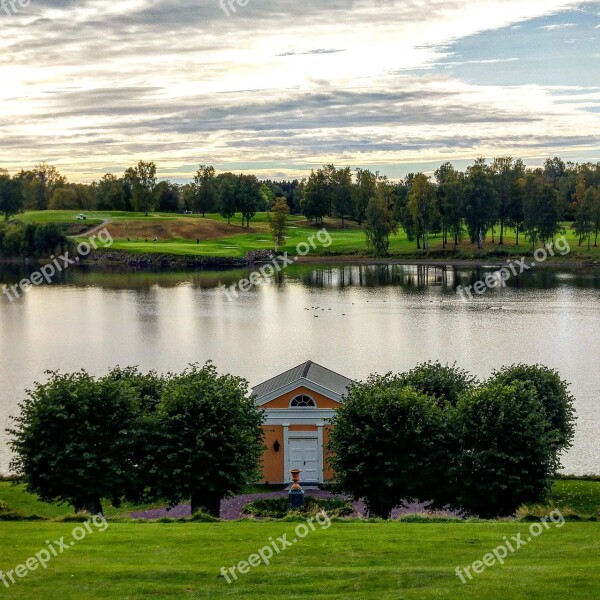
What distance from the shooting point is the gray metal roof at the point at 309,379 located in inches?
1379

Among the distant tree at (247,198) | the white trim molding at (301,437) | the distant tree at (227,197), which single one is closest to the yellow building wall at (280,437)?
the white trim molding at (301,437)

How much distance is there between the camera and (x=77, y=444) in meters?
28.0

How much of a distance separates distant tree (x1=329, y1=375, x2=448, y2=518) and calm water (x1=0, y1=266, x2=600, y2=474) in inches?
419

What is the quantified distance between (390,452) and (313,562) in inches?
455

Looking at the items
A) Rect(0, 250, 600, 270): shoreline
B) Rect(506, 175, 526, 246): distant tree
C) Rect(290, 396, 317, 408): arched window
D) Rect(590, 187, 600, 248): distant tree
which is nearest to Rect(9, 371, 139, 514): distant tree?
Rect(290, 396, 317, 408): arched window

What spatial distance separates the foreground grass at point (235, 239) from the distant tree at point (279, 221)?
3.44 m

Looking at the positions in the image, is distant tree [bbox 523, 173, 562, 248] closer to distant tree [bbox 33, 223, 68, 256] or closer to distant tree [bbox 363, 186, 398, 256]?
distant tree [bbox 363, 186, 398, 256]

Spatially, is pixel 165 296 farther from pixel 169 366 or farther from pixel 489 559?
pixel 489 559

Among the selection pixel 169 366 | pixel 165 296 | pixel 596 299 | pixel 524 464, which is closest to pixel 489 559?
pixel 524 464

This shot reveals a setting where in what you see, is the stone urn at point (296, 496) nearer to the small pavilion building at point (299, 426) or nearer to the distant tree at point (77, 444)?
the small pavilion building at point (299, 426)

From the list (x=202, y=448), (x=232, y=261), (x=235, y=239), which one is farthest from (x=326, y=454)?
(x=235, y=239)

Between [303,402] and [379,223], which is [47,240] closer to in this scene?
[379,223]

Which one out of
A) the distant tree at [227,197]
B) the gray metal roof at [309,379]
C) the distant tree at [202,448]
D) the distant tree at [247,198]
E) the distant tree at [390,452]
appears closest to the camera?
the distant tree at [202,448]

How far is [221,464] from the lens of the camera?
28.5 metres
